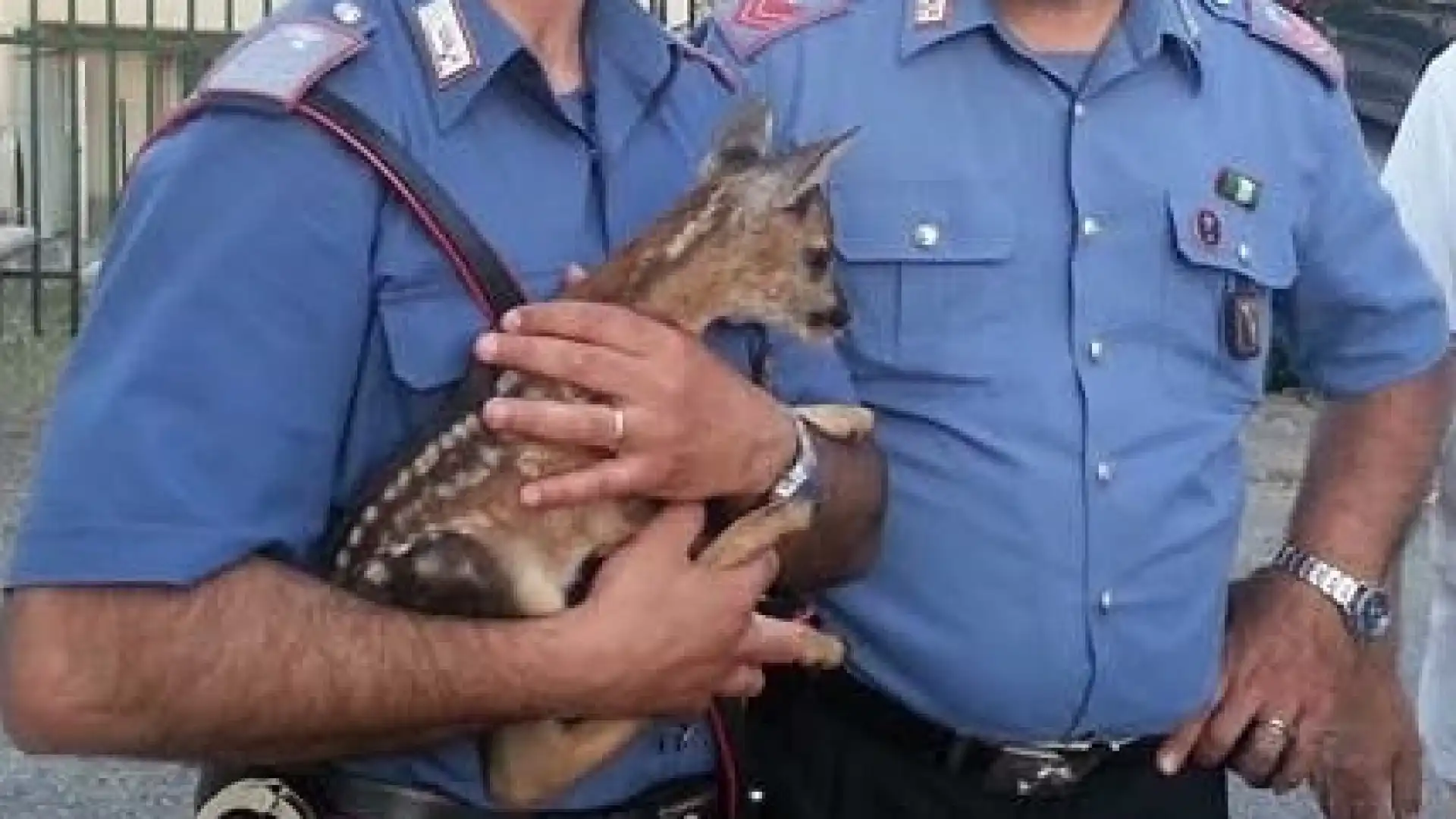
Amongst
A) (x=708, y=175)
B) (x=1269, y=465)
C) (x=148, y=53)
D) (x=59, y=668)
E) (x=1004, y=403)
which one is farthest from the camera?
(x=148, y=53)

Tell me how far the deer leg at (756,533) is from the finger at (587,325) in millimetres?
217

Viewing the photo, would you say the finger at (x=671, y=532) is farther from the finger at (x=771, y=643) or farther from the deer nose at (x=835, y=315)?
the deer nose at (x=835, y=315)

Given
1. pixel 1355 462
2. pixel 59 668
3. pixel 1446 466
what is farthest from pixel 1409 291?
pixel 59 668

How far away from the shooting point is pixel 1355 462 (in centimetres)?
357

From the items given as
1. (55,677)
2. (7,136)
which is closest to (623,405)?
(55,677)

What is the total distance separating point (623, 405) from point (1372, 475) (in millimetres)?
1469

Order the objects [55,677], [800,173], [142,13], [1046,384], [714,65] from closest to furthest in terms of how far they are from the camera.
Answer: [55,677], [800,173], [714,65], [1046,384], [142,13]

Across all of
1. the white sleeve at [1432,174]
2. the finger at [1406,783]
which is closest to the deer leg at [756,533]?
the finger at [1406,783]

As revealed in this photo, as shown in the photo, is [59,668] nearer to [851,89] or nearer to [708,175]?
[708,175]

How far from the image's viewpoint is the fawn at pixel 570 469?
94.9 inches

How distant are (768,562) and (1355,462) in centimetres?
125

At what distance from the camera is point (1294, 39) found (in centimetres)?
343

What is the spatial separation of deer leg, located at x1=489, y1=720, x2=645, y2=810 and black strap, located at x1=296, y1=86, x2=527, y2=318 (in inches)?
14.5

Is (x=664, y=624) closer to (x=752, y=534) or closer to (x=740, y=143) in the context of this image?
(x=752, y=534)
